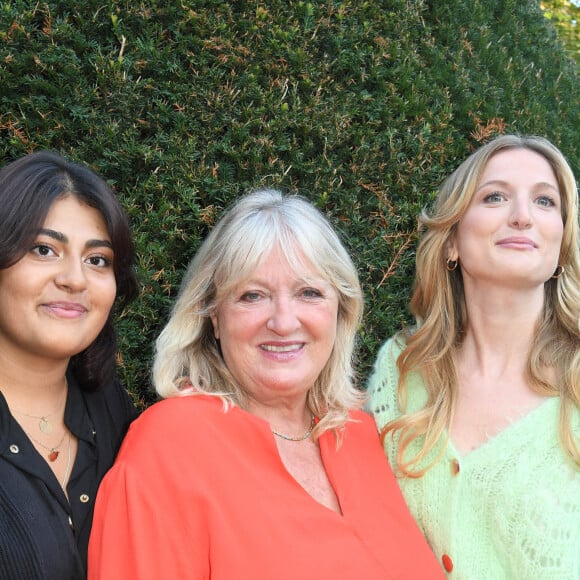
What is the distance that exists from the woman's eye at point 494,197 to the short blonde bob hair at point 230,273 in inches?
29.0

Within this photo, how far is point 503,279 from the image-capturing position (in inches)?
122

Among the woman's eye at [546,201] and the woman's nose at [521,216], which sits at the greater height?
the woman's eye at [546,201]

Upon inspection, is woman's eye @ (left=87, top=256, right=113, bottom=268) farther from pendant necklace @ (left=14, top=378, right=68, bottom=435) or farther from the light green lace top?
the light green lace top

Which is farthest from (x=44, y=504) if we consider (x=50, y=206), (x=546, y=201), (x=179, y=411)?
(x=546, y=201)

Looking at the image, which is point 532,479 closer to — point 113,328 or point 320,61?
point 113,328

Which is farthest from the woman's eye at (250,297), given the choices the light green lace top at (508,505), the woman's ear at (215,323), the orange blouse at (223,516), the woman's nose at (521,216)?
the woman's nose at (521,216)

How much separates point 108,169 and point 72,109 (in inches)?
11.0

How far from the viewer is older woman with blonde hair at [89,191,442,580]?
2.30m

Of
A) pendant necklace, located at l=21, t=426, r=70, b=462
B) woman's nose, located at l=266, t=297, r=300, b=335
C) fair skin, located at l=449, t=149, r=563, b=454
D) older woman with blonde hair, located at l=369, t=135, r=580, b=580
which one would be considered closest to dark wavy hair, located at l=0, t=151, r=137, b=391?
pendant necklace, located at l=21, t=426, r=70, b=462

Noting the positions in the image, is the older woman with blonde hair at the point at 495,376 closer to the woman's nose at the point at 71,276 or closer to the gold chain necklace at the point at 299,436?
the gold chain necklace at the point at 299,436

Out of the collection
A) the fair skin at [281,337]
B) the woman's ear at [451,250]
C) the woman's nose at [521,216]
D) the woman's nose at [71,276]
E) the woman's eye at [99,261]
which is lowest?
the fair skin at [281,337]

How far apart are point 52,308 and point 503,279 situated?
1795 mm

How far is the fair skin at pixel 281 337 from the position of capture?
276cm

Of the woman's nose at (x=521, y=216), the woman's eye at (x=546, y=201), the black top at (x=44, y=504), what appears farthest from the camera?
the woman's eye at (x=546, y=201)
